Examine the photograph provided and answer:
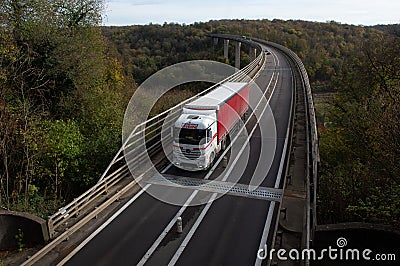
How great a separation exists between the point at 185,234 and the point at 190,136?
518 cm

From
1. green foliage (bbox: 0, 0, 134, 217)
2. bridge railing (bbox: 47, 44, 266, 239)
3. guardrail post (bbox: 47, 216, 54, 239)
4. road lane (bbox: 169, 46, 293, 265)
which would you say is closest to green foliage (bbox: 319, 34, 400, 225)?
road lane (bbox: 169, 46, 293, 265)

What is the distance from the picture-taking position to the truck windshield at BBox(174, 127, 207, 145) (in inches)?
604

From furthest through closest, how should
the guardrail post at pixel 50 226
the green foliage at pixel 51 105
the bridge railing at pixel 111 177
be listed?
the green foliage at pixel 51 105 → the bridge railing at pixel 111 177 → the guardrail post at pixel 50 226

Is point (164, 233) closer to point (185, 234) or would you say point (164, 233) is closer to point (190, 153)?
point (185, 234)

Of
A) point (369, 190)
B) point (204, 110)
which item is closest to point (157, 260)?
point (204, 110)

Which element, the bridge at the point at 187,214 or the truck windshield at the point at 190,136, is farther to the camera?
the truck windshield at the point at 190,136

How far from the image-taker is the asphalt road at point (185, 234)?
10.6 m

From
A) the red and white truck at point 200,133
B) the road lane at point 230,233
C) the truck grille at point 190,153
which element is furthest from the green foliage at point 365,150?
the truck grille at point 190,153

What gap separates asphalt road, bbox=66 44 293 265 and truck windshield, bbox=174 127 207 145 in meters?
2.38

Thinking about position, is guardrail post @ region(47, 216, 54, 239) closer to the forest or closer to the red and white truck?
the forest

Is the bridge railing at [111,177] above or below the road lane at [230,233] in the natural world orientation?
above

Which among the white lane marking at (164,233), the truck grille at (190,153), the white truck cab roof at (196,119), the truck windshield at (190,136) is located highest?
the white truck cab roof at (196,119)

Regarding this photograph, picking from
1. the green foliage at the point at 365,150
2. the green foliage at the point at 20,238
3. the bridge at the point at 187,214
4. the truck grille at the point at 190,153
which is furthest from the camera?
the truck grille at the point at 190,153

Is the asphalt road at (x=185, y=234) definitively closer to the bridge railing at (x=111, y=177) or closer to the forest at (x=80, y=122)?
the bridge railing at (x=111, y=177)
